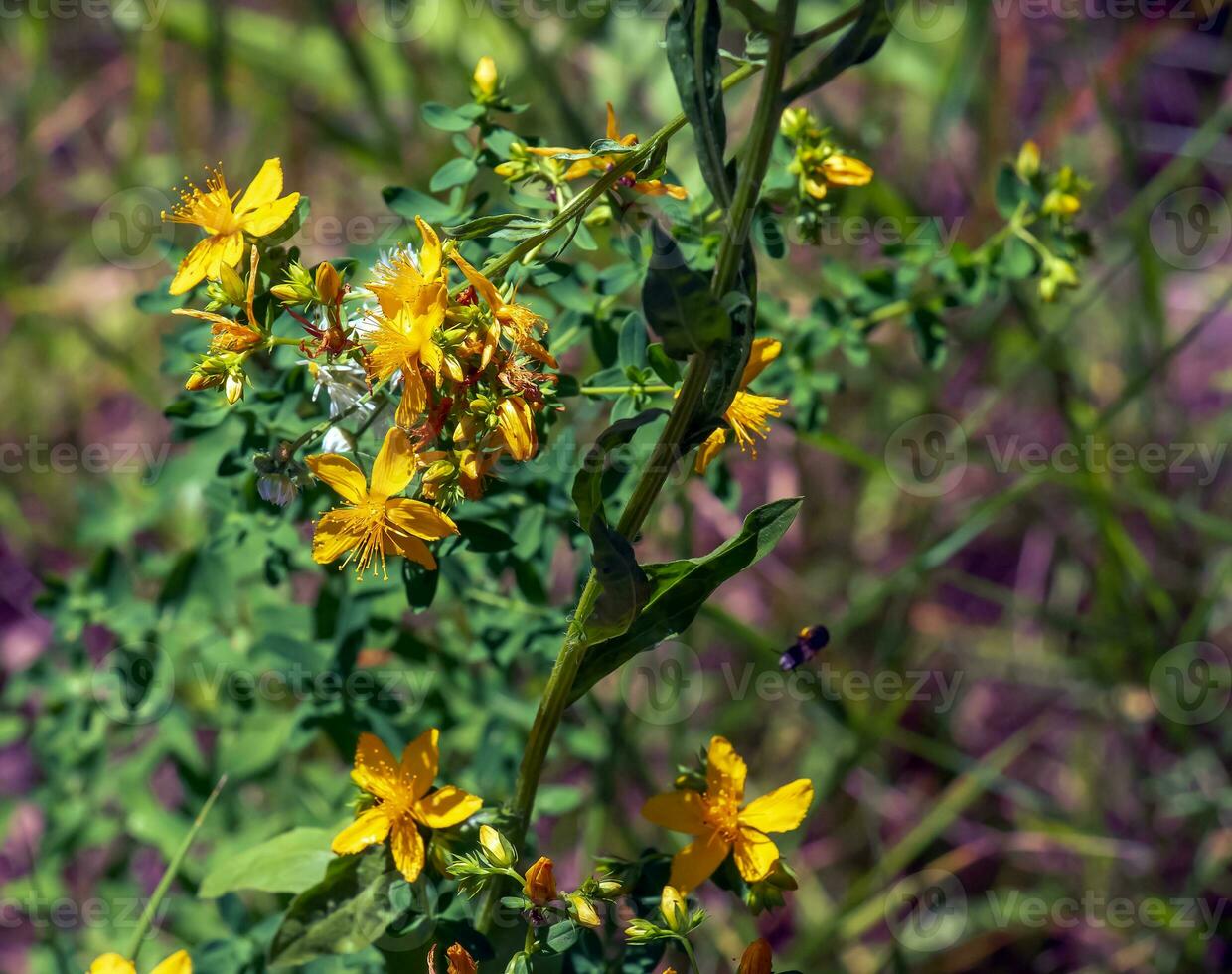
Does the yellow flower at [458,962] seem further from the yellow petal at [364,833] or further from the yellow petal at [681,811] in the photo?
the yellow petal at [681,811]

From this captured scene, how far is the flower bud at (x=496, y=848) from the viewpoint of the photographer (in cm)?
135

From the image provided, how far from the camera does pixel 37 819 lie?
3.67m

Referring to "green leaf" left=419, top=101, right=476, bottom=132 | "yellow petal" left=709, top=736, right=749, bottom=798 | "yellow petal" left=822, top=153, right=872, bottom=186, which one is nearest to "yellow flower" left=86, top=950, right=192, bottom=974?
"yellow petal" left=709, top=736, right=749, bottom=798

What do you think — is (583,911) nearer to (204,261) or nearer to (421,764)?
(421,764)

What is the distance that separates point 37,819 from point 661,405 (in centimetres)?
293

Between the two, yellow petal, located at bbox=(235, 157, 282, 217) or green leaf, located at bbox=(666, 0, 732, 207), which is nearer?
green leaf, located at bbox=(666, 0, 732, 207)

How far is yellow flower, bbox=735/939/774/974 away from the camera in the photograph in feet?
4.52

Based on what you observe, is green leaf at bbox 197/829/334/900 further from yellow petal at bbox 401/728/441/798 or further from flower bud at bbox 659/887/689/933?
flower bud at bbox 659/887/689/933

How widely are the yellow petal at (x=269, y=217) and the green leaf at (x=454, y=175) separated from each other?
12.1 inches

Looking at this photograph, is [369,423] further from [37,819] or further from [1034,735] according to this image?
[37,819]

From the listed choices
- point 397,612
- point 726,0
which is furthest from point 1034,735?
point 726,0

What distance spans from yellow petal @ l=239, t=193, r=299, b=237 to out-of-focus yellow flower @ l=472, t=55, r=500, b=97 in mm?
433

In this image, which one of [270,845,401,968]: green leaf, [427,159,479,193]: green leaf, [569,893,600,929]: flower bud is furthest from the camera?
[427,159,479,193]: green leaf

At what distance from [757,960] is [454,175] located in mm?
1140
